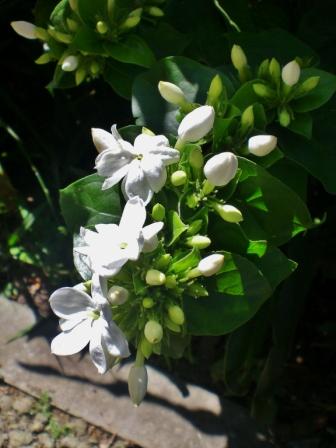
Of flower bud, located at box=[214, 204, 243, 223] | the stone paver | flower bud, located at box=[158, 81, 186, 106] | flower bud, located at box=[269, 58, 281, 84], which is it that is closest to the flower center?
flower bud, located at box=[214, 204, 243, 223]

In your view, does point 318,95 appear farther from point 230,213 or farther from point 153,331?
point 153,331

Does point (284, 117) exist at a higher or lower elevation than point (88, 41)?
lower

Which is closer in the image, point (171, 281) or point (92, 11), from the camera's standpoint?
point (171, 281)

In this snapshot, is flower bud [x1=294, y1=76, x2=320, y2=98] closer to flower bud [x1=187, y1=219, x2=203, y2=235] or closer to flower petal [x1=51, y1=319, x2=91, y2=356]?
flower bud [x1=187, y1=219, x2=203, y2=235]

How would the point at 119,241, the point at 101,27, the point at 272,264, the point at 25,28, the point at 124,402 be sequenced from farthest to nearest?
the point at 124,402
the point at 25,28
the point at 101,27
the point at 272,264
the point at 119,241

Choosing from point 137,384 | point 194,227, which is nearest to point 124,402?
point 137,384
